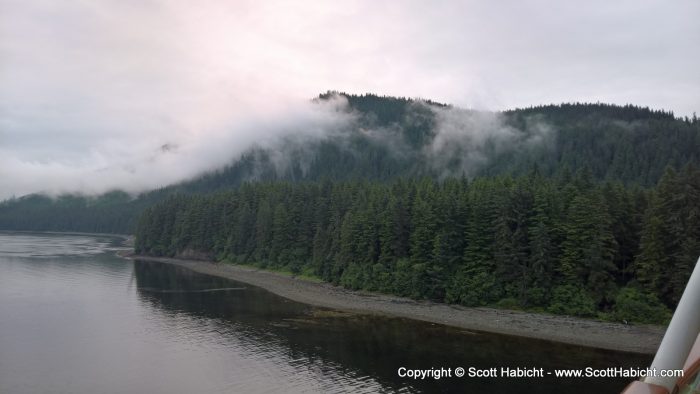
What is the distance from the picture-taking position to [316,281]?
94.4 m

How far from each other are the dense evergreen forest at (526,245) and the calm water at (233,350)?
42.9ft

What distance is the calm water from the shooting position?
133 feet

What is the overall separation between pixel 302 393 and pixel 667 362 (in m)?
36.3

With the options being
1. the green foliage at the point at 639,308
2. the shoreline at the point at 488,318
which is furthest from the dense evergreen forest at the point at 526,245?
the shoreline at the point at 488,318

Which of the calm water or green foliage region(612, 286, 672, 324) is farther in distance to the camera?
green foliage region(612, 286, 672, 324)

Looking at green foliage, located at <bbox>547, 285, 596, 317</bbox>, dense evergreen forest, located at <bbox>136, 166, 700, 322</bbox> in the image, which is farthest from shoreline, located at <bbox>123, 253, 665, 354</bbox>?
dense evergreen forest, located at <bbox>136, 166, 700, 322</bbox>

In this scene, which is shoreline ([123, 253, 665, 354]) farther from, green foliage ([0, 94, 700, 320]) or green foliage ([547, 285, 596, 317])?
green foliage ([0, 94, 700, 320])

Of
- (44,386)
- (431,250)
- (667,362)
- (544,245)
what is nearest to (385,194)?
(431,250)

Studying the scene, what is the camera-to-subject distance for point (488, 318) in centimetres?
6278

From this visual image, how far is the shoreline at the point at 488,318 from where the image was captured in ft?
175

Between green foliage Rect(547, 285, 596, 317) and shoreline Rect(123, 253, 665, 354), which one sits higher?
green foliage Rect(547, 285, 596, 317)

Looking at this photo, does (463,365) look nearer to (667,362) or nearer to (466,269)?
(466,269)

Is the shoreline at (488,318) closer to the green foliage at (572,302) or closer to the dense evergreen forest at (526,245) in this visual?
the green foliage at (572,302)

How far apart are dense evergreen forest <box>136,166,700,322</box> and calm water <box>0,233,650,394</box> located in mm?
13061
